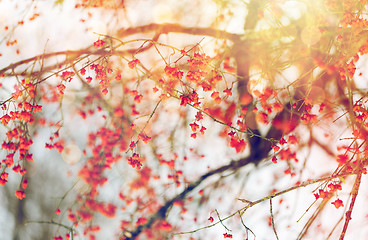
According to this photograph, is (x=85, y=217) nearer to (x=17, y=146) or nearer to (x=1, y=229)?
(x=17, y=146)

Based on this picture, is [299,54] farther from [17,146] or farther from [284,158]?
[17,146]

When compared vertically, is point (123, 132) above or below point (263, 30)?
below

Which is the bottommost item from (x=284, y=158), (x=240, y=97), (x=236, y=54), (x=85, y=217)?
(x=85, y=217)

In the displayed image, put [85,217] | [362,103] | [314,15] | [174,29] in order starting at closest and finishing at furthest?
[362,103]
[314,15]
[174,29]
[85,217]

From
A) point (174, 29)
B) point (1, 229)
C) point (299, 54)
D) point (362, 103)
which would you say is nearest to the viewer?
point (362, 103)

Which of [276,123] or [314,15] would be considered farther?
[276,123]

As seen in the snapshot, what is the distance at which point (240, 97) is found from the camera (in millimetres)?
3148

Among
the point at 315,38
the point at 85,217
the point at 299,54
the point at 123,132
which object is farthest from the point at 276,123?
the point at 85,217

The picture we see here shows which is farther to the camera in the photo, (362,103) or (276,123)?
(276,123)

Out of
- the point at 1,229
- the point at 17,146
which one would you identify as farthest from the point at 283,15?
the point at 1,229

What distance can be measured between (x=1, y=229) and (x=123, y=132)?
2.85m

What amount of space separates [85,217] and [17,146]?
4.83 ft

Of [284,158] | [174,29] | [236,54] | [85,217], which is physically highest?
[174,29]

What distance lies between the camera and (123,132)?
3.70 m
